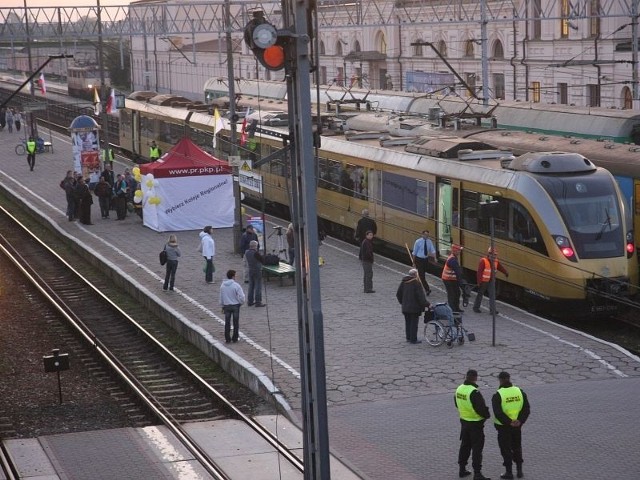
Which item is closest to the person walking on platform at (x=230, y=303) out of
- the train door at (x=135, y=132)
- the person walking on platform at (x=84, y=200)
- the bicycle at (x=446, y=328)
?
the bicycle at (x=446, y=328)

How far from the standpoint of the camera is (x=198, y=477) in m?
14.3

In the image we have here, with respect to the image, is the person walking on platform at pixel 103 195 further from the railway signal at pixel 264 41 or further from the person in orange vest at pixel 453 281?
the railway signal at pixel 264 41

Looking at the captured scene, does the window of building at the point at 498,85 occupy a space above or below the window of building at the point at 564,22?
below

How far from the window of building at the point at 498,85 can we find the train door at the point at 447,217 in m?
32.6

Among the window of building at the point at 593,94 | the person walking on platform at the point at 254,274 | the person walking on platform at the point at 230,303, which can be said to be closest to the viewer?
the person walking on platform at the point at 230,303

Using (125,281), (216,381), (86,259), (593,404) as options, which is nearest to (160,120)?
(86,259)

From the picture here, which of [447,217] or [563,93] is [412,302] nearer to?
[447,217]

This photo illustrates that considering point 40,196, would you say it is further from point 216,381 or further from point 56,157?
point 216,381

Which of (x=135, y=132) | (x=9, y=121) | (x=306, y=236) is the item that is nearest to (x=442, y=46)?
(x=135, y=132)

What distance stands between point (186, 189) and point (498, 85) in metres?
28.3

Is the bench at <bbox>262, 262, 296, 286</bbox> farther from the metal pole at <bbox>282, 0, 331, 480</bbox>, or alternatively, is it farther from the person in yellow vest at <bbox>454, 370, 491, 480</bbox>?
Answer: the metal pole at <bbox>282, 0, 331, 480</bbox>

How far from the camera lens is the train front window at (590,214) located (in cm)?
2134

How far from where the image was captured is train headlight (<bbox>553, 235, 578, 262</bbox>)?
21.2m

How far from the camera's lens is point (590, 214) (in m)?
21.5
